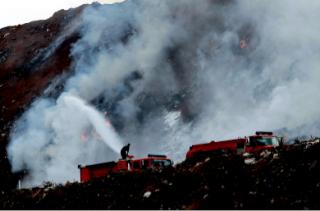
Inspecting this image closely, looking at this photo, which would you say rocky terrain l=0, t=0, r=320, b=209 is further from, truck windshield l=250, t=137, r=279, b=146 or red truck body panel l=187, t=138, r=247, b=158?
Result: truck windshield l=250, t=137, r=279, b=146

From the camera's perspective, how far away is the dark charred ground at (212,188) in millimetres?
9716

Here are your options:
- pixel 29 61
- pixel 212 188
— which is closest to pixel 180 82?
pixel 29 61

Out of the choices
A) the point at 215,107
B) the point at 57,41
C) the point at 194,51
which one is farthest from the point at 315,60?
the point at 57,41

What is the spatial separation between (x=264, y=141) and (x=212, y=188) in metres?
6.87

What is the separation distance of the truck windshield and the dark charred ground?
317 cm

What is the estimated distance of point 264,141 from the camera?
1725 centimetres

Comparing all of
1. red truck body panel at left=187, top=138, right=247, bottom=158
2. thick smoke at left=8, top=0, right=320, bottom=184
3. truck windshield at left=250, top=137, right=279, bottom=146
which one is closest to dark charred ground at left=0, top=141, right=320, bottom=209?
red truck body panel at left=187, top=138, right=247, bottom=158

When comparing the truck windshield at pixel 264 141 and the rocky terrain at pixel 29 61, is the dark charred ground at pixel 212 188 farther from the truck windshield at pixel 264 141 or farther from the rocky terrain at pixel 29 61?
the rocky terrain at pixel 29 61

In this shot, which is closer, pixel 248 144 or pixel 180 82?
pixel 248 144

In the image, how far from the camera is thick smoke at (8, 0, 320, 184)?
96.0 feet

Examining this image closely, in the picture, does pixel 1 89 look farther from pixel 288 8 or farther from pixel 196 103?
pixel 288 8

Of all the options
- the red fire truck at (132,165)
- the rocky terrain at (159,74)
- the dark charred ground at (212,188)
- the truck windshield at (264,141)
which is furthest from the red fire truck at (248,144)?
the dark charred ground at (212,188)

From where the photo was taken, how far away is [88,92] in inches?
1382

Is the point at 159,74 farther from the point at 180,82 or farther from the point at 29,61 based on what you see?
the point at 29,61
